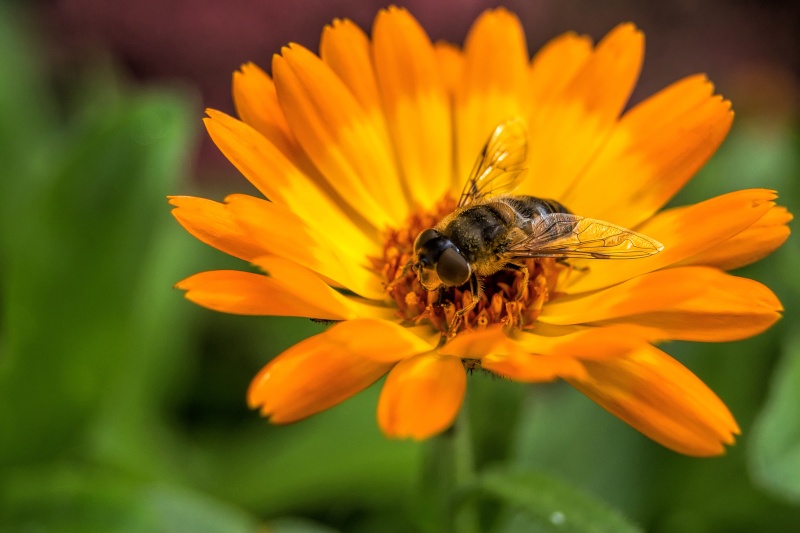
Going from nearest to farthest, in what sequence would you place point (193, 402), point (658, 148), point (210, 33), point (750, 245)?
point (750, 245) < point (658, 148) < point (193, 402) < point (210, 33)

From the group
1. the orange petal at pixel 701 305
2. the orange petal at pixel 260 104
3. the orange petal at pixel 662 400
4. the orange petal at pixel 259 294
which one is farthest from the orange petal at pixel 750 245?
the orange petal at pixel 260 104

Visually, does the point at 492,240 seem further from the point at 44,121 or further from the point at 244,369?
the point at 44,121

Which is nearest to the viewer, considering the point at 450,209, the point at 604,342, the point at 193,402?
the point at 604,342

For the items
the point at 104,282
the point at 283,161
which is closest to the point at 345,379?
the point at 283,161

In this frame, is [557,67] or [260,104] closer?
[260,104]

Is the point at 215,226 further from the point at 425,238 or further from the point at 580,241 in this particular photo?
the point at 580,241

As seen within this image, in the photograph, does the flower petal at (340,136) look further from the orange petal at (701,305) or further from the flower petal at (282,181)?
the orange petal at (701,305)

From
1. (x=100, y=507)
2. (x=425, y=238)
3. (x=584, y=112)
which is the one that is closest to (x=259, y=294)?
(x=425, y=238)

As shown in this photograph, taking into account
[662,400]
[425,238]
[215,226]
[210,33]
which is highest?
[210,33]
